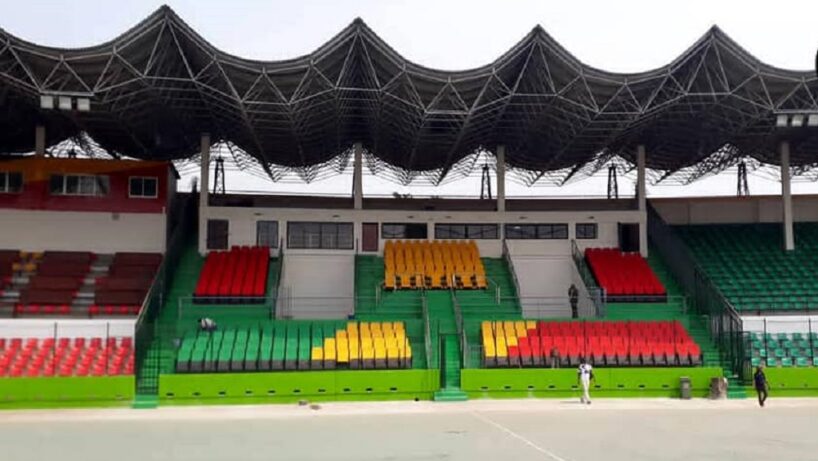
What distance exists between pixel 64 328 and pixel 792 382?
94.1 ft

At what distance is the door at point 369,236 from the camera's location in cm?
4406

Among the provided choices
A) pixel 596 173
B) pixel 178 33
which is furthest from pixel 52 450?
pixel 596 173

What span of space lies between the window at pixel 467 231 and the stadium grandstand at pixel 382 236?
0.37ft

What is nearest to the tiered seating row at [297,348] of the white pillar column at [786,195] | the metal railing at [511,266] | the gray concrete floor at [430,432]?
the gray concrete floor at [430,432]

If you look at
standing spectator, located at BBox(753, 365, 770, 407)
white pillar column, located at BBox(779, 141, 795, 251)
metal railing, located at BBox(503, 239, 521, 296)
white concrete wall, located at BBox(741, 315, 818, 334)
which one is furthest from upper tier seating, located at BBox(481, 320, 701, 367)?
white pillar column, located at BBox(779, 141, 795, 251)

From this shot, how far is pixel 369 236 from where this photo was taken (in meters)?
44.2

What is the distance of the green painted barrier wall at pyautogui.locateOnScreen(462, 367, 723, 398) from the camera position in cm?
3044

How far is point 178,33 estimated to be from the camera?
30.7m

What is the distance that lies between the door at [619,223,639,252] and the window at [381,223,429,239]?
1084cm

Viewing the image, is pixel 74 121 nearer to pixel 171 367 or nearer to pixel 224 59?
pixel 224 59

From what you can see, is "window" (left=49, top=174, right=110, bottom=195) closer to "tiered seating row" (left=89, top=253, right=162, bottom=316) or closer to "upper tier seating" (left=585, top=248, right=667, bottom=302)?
"tiered seating row" (left=89, top=253, right=162, bottom=316)

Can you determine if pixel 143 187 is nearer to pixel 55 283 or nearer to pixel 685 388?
pixel 55 283

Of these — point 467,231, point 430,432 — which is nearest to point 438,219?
point 467,231

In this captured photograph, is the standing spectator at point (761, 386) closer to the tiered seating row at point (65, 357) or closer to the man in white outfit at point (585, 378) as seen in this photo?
the man in white outfit at point (585, 378)
